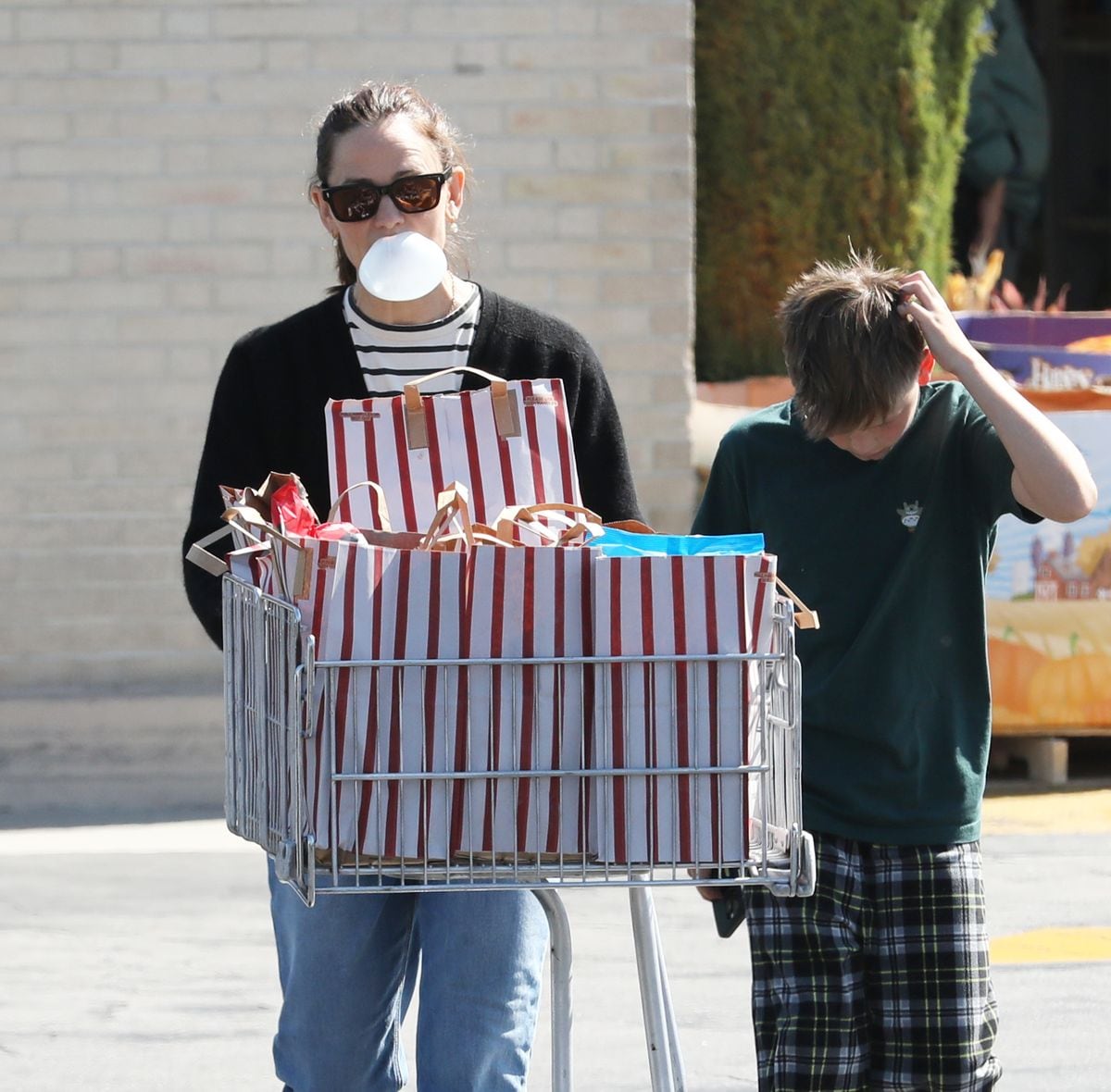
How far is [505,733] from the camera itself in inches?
95.9

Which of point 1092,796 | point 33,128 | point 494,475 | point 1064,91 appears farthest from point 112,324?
point 1064,91

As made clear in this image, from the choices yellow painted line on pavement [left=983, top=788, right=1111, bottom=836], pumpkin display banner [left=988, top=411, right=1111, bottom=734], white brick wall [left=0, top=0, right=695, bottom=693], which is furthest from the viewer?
white brick wall [left=0, top=0, right=695, bottom=693]

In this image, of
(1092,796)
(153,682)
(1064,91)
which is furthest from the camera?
(1064,91)

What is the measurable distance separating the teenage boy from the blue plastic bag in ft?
1.82

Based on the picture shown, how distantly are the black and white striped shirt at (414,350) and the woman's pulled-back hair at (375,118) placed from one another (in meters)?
0.24

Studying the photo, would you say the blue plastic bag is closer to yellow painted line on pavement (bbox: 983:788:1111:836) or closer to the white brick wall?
yellow painted line on pavement (bbox: 983:788:1111:836)

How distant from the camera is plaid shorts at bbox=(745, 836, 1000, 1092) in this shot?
3088 mm

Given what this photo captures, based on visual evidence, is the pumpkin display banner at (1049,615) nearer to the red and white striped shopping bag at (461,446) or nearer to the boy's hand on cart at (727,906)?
the boy's hand on cart at (727,906)

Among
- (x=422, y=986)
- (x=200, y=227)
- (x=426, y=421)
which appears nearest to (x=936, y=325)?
(x=426, y=421)

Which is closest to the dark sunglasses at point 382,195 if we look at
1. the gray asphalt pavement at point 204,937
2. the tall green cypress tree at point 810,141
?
the gray asphalt pavement at point 204,937

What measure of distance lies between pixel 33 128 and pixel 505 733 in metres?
5.73

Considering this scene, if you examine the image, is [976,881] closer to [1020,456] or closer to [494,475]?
[1020,456]

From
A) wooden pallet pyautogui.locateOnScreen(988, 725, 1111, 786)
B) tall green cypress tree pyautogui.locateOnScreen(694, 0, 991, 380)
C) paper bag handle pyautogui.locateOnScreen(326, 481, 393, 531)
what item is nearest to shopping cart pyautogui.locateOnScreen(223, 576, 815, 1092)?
paper bag handle pyautogui.locateOnScreen(326, 481, 393, 531)

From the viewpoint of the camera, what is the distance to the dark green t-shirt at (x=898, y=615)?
3107mm
